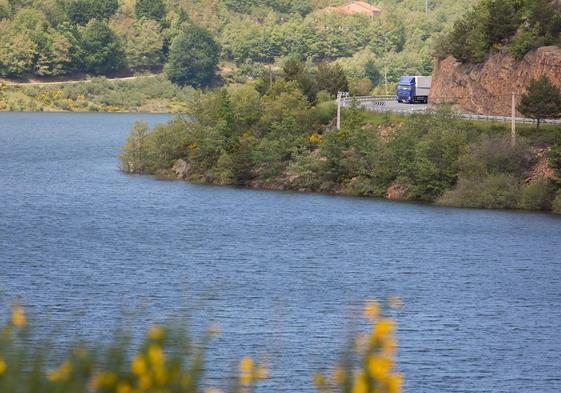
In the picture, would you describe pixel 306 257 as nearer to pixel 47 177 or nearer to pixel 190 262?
pixel 190 262

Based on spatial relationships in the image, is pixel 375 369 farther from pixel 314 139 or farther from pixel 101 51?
pixel 101 51

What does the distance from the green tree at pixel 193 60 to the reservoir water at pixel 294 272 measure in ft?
347

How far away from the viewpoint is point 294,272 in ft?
158

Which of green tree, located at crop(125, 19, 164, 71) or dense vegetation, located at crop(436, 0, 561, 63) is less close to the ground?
dense vegetation, located at crop(436, 0, 561, 63)

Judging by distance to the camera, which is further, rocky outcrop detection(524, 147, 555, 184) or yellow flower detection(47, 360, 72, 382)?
rocky outcrop detection(524, 147, 555, 184)

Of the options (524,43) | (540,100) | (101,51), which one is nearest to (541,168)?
(540,100)

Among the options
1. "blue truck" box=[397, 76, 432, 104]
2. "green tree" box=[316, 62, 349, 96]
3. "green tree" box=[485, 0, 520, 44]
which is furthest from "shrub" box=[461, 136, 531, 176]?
"blue truck" box=[397, 76, 432, 104]

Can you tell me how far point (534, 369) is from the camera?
105 feet

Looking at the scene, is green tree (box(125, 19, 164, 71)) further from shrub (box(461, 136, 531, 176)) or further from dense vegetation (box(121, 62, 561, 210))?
shrub (box(461, 136, 531, 176))

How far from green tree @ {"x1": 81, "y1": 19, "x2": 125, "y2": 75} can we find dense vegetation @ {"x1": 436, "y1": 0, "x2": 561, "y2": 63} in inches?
4204

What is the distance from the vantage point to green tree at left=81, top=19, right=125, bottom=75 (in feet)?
619

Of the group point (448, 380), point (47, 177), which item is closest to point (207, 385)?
point (448, 380)

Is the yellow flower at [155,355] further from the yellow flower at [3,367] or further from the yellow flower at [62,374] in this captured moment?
the yellow flower at [3,367]

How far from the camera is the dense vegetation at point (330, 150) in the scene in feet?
230
